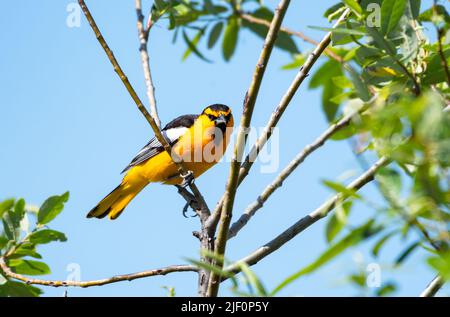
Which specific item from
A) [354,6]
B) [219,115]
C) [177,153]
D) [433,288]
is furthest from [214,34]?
[219,115]

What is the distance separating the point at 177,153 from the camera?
5.48m

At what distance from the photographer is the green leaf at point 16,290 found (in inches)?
93.6

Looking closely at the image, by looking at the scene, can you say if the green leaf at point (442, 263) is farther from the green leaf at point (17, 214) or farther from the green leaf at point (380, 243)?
the green leaf at point (17, 214)

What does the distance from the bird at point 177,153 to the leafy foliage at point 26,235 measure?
2.72 meters

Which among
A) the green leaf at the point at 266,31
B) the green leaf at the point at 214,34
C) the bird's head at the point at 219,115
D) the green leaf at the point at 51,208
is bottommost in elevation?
the green leaf at the point at 51,208

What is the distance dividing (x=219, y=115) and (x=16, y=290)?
3.81 m

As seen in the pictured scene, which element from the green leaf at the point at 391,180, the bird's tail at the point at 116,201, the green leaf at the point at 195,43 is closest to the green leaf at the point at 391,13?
the green leaf at the point at 391,180

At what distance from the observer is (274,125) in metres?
2.32

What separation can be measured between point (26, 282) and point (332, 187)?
186 cm

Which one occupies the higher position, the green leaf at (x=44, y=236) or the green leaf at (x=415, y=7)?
the green leaf at (x=415, y=7)

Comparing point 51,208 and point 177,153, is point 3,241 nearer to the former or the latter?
point 51,208
